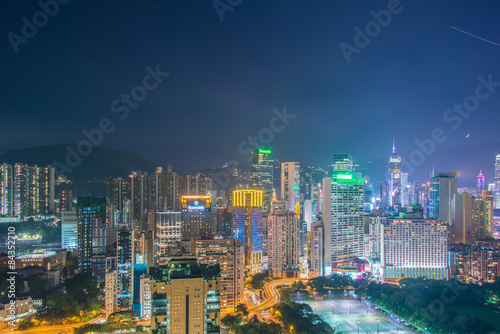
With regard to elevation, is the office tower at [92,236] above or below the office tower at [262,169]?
below

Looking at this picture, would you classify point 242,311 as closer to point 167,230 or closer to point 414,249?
point 167,230

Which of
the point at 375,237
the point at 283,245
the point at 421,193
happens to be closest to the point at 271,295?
the point at 283,245

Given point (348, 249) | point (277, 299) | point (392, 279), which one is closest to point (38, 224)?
point (277, 299)

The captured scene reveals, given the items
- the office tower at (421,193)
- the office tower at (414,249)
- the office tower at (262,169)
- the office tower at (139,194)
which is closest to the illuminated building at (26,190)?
the office tower at (139,194)

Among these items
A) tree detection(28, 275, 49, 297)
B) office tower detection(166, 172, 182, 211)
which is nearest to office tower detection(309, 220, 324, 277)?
office tower detection(166, 172, 182, 211)

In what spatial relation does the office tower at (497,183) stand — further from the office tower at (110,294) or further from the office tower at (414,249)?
the office tower at (110,294)

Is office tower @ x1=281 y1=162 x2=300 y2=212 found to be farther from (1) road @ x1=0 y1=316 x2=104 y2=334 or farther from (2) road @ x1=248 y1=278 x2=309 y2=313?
(1) road @ x1=0 y1=316 x2=104 y2=334

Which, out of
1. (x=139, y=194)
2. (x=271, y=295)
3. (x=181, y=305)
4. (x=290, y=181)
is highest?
(x=290, y=181)
